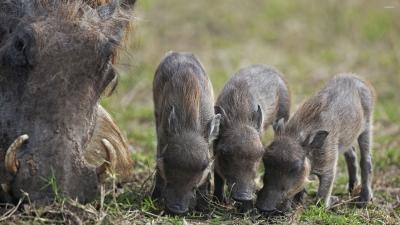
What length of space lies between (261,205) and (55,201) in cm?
134

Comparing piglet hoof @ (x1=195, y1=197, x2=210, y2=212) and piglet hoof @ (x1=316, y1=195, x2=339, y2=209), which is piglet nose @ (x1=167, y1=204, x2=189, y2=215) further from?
piglet hoof @ (x1=316, y1=195, x2=339, y2=209)

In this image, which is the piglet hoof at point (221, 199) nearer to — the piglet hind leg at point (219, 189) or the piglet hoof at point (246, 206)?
the piglet hind leg at point (219, 189)

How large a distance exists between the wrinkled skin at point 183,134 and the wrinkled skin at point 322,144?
438mm

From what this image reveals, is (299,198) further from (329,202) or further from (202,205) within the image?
(202,205)

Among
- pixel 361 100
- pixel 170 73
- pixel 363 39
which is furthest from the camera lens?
pixel 363 39

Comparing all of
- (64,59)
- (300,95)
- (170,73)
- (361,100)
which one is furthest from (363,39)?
(64,59)

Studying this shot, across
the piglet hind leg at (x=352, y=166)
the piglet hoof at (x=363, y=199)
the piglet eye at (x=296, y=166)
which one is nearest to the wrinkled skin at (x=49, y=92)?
the piglet eye at (x=296, y=166)

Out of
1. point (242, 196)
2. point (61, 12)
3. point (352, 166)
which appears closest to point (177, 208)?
point (242, 196)

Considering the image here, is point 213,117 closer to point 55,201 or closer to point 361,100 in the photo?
point 55,201

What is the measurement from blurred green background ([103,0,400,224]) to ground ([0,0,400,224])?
0.05 ft

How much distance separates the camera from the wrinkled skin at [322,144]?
5.50 m

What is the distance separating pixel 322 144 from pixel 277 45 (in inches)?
258

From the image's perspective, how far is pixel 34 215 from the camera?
15.8 ft

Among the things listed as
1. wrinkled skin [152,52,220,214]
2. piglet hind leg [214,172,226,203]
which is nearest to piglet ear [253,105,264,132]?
wrinkled skin [152,52,220,214]
